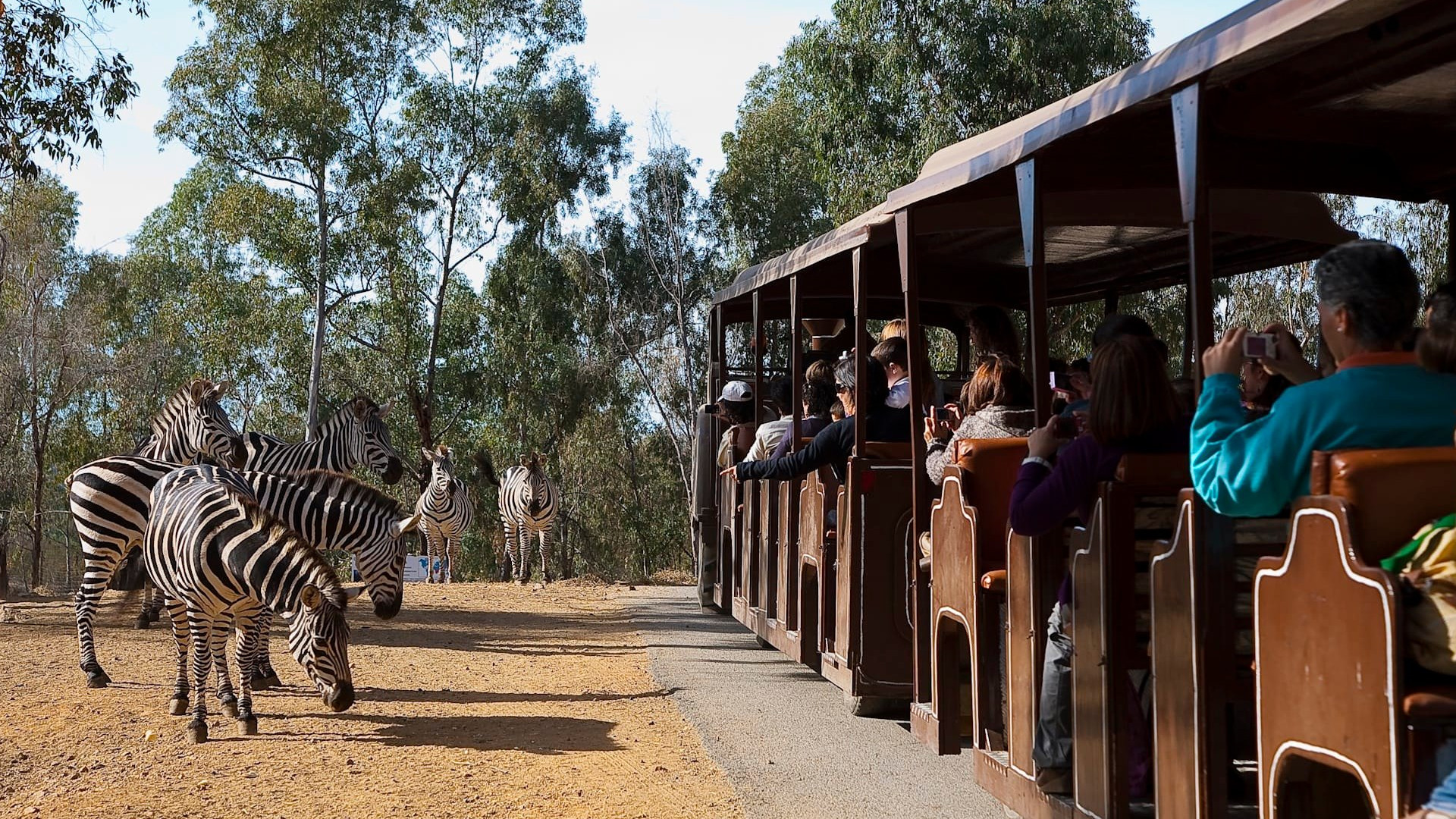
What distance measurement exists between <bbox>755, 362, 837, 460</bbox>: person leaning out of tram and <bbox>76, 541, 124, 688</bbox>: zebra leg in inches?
214

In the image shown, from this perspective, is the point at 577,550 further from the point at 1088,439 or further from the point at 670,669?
the point at 1088,439

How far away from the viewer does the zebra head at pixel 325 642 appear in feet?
26.6

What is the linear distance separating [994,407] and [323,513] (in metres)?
8.06

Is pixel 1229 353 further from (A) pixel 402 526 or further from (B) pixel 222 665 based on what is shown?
(A) pixel 402 526

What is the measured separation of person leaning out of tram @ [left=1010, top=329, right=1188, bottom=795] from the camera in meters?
4.19

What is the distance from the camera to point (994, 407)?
5.85 m

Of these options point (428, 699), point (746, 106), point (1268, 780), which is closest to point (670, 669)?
point (428, 699)

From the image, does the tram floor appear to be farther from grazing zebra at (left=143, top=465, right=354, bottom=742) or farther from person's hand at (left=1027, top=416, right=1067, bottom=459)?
grazing zebra at (left=143, top=465, right=354, bottom=742)

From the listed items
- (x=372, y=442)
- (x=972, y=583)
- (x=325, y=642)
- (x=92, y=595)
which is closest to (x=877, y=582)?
(x=972, y=583)

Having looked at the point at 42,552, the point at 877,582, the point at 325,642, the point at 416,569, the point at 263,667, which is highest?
the point at 877,582

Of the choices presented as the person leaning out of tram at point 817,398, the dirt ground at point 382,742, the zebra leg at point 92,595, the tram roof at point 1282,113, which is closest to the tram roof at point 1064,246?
the tram roof at point 1282,113

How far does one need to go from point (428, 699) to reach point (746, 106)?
103 ft

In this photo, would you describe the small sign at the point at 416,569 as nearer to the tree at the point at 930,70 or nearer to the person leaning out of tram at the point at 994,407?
the tree at the point at 930,70

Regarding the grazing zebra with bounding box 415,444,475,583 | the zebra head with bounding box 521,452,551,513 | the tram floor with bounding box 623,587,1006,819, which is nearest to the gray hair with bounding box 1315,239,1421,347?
the tram floor with bounding box 623,587,1006,819
